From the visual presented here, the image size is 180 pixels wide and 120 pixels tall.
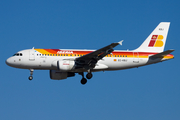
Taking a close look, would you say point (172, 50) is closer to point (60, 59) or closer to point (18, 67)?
point (60, 59)

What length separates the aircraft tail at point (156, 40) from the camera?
49.2 meters

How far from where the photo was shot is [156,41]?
5028cm

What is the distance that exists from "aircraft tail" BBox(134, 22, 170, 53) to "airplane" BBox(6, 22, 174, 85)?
2.18 feet

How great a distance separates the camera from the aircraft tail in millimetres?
49188

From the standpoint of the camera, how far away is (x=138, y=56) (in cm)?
4684

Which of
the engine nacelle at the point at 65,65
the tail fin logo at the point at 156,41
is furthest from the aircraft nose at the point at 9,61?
the tail fin logo at the point at 156,41

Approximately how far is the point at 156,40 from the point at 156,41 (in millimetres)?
198

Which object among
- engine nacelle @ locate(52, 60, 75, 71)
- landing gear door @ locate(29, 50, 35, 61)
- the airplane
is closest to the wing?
the airplane

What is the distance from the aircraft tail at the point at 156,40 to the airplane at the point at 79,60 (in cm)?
67

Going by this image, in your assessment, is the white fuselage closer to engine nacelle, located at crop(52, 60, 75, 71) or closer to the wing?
engine nacelle, located at crop(52, 60, 75, 71)

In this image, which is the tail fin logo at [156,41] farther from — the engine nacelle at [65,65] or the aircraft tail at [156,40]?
the engine nacelle at [65,65]

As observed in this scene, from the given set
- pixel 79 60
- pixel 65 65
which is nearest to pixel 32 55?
pixel 65 65

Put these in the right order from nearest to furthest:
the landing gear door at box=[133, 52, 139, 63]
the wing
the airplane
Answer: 1. the wing
2. the airplane
3. the landing gear door at box=[133, 52, 139, 63]

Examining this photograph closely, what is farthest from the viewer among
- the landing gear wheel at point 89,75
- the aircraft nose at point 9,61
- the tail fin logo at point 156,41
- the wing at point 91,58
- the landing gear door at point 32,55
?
the tail fin logo at point 156,41
